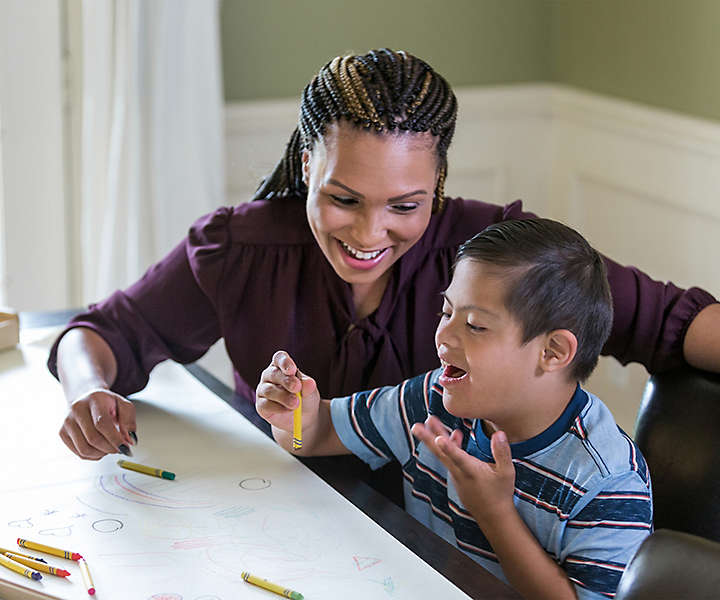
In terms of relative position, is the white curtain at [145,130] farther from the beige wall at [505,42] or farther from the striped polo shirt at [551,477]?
the striped polo shirt at [551,477]

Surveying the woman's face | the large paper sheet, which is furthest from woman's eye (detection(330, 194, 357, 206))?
the large paper sheet

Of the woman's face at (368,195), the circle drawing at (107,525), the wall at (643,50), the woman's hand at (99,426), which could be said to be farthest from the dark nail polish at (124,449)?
the wall at (643,50)

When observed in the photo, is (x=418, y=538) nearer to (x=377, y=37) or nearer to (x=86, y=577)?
(x=86, y=577)

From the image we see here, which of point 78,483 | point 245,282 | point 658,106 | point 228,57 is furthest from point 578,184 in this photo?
point 78,483

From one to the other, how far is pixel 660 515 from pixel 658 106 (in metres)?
1.57

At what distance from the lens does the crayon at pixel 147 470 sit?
1287 mm

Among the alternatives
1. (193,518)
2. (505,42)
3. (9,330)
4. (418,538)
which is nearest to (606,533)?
(418,538)

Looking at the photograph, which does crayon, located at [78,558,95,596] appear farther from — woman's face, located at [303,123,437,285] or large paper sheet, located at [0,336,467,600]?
woman's face, located at [303,123,437,285]

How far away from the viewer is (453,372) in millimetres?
1221

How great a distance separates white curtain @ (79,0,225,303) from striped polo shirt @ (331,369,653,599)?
1345 mm

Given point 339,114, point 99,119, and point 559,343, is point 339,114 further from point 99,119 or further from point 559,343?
point 99,119

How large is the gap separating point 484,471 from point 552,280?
233mm

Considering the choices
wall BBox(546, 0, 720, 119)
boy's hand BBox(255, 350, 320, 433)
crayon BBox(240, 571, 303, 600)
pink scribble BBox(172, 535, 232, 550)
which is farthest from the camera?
wall BBox(546, 0, 720, 119)

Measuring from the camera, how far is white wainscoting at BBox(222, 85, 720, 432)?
8.32 ft
